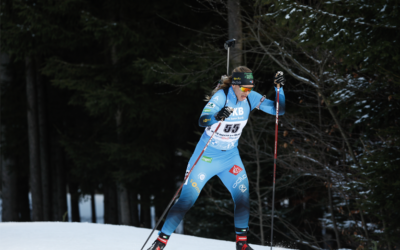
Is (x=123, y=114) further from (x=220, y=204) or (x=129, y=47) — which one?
(x=220, y=204)

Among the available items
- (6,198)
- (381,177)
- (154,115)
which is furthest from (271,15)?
(6,198)

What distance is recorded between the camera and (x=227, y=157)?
4602mm

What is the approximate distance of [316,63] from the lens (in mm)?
8328

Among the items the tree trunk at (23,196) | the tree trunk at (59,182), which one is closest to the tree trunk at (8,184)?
the tree trunk at (59,182)

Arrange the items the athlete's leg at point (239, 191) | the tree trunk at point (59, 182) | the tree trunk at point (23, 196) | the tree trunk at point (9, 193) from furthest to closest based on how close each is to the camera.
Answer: the tree trunk at point (23, 196), the tree trunk at point (59, 182), the tree trunk at point (9, 193), the athlete's leg at point (239, 191)

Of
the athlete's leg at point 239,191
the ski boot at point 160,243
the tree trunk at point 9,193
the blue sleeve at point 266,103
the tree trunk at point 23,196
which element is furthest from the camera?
the tree trunk at point 23,196

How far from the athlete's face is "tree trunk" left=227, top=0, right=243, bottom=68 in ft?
15.1

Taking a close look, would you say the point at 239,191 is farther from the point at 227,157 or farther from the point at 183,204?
the point at 183,204

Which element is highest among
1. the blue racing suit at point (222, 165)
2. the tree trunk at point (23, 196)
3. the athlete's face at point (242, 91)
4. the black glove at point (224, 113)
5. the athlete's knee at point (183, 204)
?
the athlete's face at point (242, 91)

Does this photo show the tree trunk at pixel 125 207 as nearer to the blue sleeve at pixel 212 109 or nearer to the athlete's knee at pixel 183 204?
the athlete's knee at pixel 183 204

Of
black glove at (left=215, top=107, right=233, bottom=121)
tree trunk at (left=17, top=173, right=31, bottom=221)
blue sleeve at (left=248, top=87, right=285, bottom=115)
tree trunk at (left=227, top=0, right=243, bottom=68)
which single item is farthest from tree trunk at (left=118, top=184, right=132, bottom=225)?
black glove at (left=215, top=107, right=233, bottom=121)

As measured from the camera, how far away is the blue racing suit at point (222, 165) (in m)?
4.44

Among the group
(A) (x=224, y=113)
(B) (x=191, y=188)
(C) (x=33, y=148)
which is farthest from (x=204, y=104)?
(A) (x=224, y=113)

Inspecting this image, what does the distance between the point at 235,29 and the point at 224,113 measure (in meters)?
5.58
